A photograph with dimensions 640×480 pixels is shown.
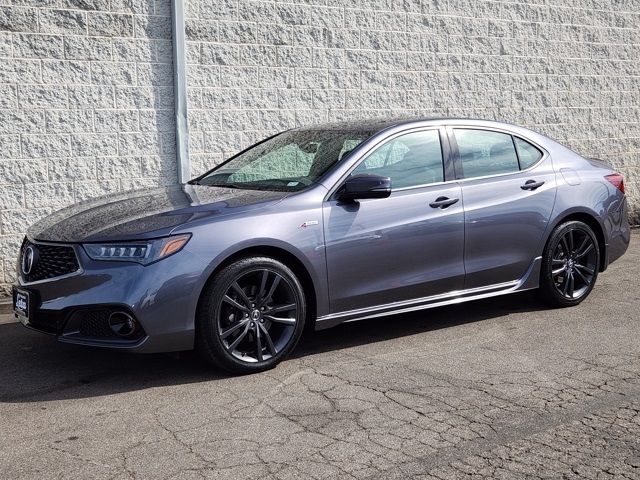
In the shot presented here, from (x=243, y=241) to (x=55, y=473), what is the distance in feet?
6.47

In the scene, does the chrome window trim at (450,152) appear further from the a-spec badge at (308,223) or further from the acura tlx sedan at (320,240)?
the a-spec badge at (308,223)

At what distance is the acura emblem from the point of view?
6121 mm

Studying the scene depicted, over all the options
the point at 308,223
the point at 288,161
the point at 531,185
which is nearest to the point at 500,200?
the point at 531,185

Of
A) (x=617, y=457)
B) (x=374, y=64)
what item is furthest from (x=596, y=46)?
(x=617, y=457)

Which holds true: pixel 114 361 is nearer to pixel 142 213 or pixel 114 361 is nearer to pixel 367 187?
pixel 142 213

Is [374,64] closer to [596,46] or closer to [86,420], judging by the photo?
[596,46]

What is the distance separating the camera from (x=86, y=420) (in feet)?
16.8

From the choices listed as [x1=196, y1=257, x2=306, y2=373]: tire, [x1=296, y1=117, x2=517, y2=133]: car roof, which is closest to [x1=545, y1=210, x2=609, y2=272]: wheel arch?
[x1=296, y1=117, x2=517, y2=133]: car roof

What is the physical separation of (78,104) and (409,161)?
3728 millimetres

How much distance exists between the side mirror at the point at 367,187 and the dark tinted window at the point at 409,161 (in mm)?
253

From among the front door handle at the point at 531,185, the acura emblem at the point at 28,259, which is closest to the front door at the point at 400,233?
the front door handle at the point at 531,185

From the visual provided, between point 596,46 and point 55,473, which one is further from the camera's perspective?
point 596,46

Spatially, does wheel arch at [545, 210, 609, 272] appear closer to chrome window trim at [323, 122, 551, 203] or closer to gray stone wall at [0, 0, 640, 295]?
chrome window trim at [323, 122, 551, 203]

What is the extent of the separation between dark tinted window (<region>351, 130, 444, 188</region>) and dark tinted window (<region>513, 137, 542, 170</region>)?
86cm
